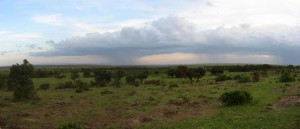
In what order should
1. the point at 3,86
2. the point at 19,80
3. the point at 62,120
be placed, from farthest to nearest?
the point at 3,86
the point at 19,80
the point at 62,120

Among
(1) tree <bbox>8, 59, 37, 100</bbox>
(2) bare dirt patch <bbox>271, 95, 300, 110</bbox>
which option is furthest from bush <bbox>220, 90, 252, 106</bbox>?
(1) tree <bbox>8, 59, 37, 100</bbox>

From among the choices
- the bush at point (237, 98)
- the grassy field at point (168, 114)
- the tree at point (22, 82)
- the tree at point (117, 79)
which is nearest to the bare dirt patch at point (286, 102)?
the grassy field at point (168, 114)

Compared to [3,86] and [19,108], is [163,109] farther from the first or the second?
[3,86]

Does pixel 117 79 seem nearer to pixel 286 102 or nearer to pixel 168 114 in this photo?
pixel 168 114

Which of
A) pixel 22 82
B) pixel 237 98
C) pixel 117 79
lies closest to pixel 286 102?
pixel 237 98

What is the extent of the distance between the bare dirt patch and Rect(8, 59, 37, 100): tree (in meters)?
25.4

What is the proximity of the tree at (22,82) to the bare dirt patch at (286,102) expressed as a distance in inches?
1001

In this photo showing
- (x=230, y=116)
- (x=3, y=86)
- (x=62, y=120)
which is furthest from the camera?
(x=3, y=86)

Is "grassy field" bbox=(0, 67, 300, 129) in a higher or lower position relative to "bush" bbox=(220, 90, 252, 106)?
lower

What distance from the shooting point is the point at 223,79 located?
61156 mm

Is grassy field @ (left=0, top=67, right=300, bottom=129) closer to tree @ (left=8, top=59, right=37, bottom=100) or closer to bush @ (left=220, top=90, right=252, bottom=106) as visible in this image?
bush @ (left=220, top=90, right=252, bottom=106)

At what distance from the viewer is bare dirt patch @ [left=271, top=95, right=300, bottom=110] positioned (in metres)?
26.6

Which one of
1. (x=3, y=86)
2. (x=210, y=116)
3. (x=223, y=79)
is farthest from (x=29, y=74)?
(x=223, y=79)

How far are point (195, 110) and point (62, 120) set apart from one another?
988 cm
